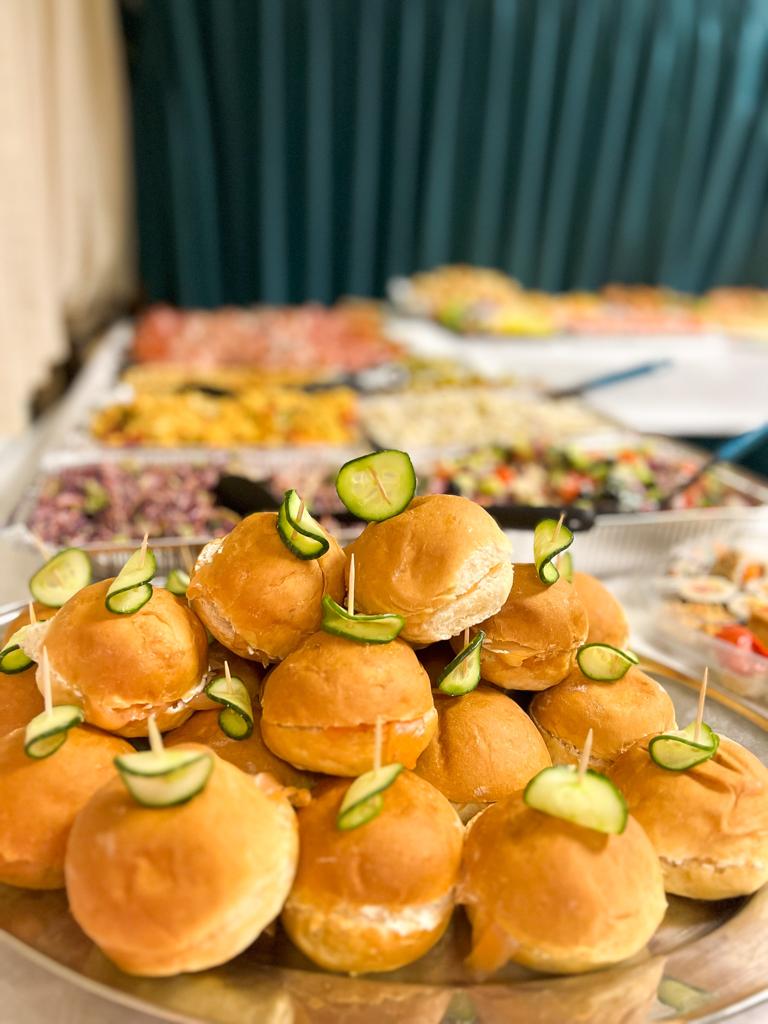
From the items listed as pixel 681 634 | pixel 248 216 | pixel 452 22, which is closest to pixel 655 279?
pixel 452 22

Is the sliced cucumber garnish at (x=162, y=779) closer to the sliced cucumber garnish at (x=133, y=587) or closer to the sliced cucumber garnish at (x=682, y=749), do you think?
the sliced cucumber garnish at (x=133, y=587)

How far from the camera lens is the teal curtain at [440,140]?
421cm

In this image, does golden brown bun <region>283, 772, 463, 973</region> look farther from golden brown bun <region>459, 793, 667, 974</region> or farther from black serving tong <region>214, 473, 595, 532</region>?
black serving tong <region>214, 473, 595, 532</region>

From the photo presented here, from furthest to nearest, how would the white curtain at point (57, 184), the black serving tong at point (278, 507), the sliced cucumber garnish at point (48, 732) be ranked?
the white curtain at point (57, 184), the black serving tong at point (278, 507), the sliced cucumber garnish at point (48, 732)

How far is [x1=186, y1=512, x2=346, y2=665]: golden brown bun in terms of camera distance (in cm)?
75

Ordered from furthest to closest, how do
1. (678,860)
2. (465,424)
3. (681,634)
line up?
(465,424), (681,634), (678,860)

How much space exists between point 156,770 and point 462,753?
30 cm

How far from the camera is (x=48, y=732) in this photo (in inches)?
26.3

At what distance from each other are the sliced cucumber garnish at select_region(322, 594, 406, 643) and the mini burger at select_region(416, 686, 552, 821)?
132mm

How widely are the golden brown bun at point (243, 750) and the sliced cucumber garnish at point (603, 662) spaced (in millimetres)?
314

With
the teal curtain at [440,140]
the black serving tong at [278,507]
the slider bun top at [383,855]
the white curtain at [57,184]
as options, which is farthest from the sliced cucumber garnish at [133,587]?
the teal curtain at [440,140]

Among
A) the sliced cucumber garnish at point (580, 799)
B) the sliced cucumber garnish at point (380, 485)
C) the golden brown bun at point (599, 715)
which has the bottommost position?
the golden brown bun at point (599, 715)

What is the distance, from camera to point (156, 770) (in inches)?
23.2

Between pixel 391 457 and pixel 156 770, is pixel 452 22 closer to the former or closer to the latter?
pixel 391 457
